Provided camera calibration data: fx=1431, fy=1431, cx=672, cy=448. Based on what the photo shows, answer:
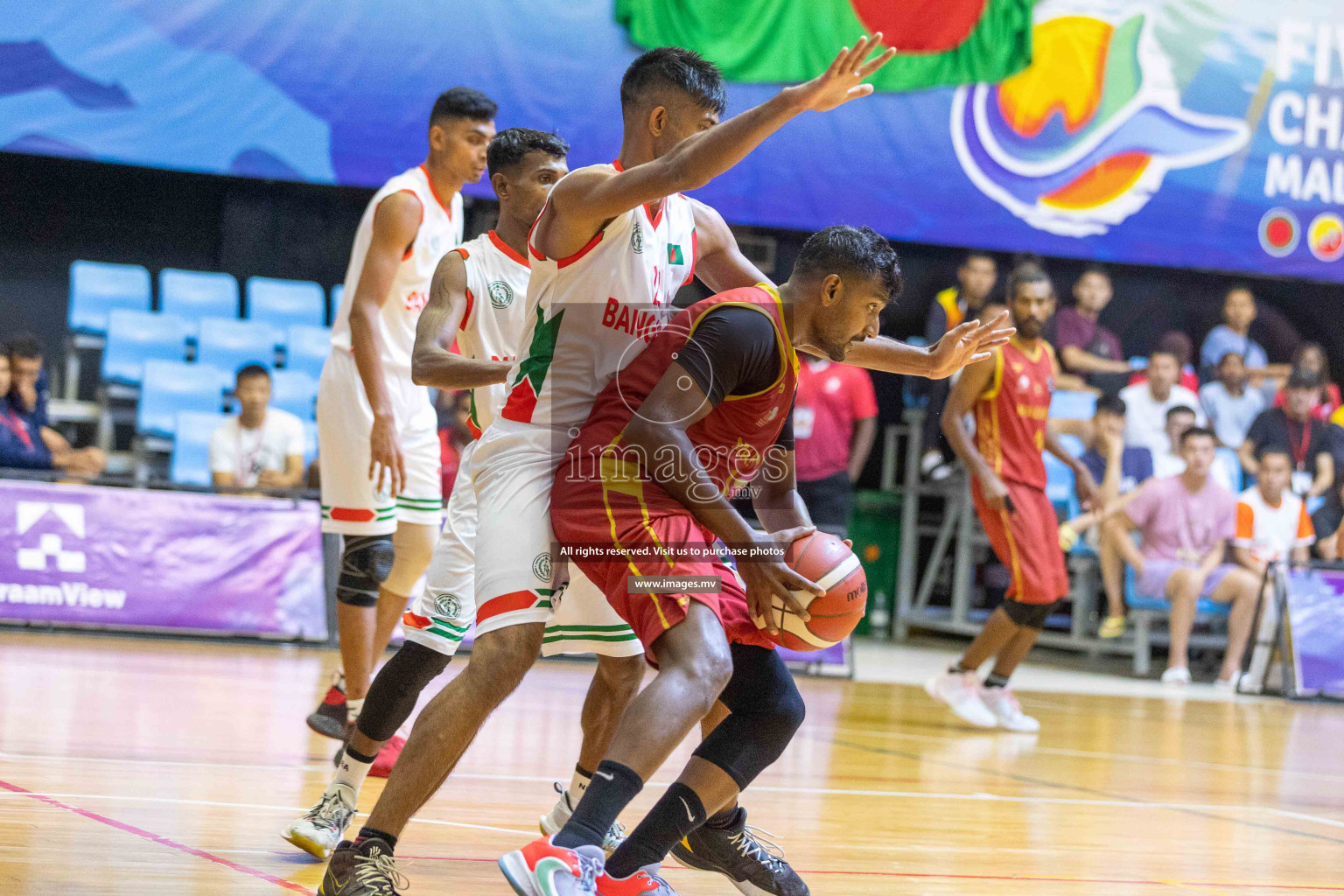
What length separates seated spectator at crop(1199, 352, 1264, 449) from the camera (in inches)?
472

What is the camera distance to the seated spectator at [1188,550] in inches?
410

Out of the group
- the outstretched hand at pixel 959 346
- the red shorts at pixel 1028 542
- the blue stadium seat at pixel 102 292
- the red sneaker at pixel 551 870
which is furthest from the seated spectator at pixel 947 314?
the red sneaker at pixel 551 870

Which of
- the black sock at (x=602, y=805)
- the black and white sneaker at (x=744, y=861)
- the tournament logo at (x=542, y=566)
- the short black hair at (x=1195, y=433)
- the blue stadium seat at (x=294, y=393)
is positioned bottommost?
the black and white sneaker at (x=744, y=861)

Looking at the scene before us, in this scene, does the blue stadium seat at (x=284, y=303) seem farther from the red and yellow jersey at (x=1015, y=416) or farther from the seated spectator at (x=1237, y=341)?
the seated spectator at (x=1237, y=341)

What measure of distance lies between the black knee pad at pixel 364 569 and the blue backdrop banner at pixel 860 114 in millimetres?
5720

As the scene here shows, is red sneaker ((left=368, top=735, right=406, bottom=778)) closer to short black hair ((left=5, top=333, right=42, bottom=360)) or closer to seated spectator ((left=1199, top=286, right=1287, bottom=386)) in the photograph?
short black hair ((left=5, top=333, right=42, bottom=360))

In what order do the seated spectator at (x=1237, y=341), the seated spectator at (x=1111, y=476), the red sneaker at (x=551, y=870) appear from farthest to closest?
the seated spectator at (x=1237, y=341) < the seated spectator at (x=1111, y=476) < the red sneaker at (x=551, y=870)

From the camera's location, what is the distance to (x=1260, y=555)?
1066 centimetres

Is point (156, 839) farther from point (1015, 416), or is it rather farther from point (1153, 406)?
point (1153, 406)

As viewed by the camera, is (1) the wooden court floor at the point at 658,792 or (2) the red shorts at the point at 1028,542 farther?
(2) the red shorts at the point at 1028,542

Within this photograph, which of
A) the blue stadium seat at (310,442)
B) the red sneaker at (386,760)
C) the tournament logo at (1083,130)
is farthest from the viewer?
the tournament logo at (1083,130)

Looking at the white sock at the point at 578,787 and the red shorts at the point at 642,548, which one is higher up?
the red shorts at the point at 642,548

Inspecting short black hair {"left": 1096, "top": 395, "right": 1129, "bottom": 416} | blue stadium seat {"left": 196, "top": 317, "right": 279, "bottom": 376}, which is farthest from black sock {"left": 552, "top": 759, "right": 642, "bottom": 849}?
short black hair {"left": 1096, "top": 395, "right": 1129, "bottom": 416}

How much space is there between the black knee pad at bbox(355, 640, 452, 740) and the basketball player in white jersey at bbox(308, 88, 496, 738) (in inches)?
43.3
